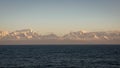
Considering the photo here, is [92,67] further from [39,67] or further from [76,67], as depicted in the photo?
[39,67]

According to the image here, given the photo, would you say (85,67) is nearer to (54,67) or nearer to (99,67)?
(99,67)

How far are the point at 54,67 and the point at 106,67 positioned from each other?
1253cm

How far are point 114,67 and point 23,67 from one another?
21.8 meters

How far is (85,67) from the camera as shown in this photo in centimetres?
6500

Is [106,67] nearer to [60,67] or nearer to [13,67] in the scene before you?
[60,67]

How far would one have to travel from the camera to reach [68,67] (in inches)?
2623

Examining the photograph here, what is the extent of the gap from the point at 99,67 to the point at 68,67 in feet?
24.3

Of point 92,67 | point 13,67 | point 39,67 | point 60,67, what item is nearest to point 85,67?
point 92,67

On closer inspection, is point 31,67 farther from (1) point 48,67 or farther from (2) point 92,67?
(2) point 92,67

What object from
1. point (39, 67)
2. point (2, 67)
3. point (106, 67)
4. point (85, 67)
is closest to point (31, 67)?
point (39, 67)

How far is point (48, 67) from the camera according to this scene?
67.1 metres

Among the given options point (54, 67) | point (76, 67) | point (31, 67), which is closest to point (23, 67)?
point (31, 67)

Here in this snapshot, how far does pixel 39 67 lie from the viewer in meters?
66.0

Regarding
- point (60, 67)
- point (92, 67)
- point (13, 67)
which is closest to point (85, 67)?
point (92, 67)
